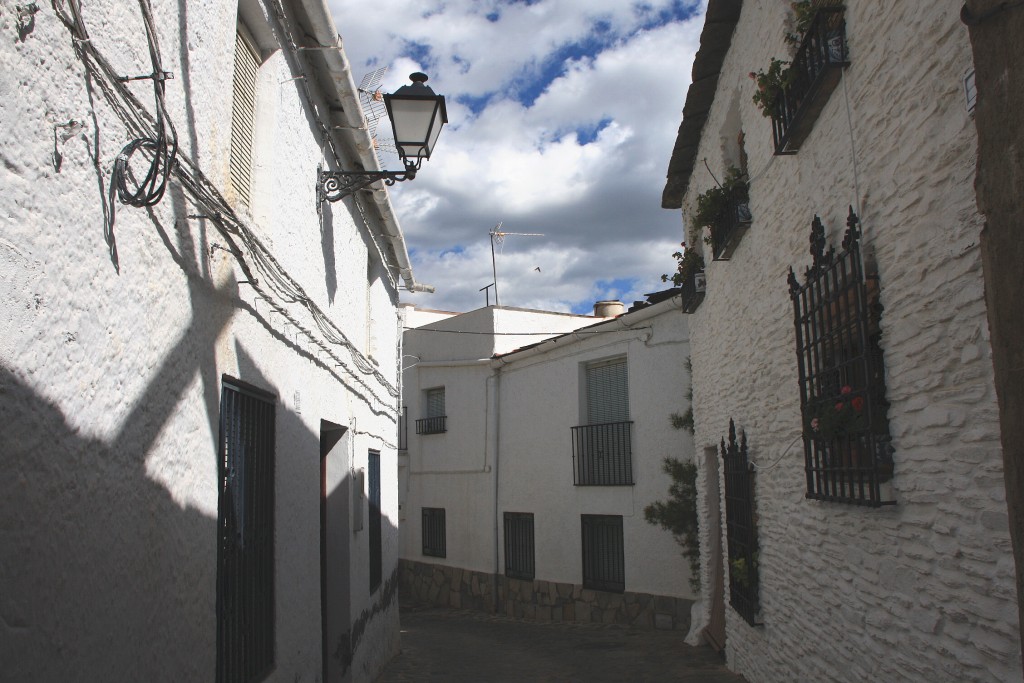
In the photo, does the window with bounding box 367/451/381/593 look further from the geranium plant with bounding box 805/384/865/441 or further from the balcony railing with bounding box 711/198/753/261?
the geranium plant with bounding box 805/384/865/441

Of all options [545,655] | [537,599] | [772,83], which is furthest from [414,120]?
[537,599]

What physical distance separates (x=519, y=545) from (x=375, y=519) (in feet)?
21.3

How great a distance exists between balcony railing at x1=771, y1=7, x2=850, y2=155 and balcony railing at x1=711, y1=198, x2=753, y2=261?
1281 millimetres

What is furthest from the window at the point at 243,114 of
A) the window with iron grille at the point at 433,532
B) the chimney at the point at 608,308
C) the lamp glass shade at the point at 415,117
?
the chimney at the point at 608,308

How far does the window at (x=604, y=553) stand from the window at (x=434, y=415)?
4733mm

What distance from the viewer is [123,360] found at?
304 cm

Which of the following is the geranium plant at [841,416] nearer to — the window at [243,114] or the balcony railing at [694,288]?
the window at [243,114]

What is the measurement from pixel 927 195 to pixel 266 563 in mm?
3975

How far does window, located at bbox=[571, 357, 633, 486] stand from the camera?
13.5m

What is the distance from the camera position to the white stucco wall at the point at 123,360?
93.4 inches

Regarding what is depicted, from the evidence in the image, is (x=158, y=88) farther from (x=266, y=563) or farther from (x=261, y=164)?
(x=266, y=563)

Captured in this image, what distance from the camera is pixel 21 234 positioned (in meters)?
2.36

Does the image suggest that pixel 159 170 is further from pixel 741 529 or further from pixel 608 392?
pixel 608 392

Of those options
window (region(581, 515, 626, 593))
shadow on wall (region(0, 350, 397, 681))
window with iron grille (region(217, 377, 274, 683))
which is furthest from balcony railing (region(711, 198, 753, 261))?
window (region(581, 515, 626, 593))
